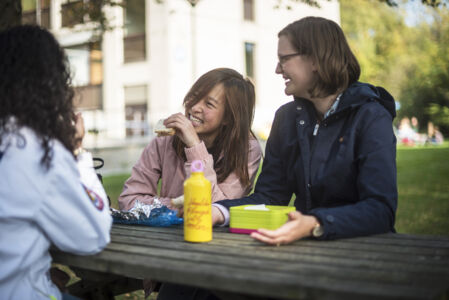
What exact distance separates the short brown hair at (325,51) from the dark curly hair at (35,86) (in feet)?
3.68

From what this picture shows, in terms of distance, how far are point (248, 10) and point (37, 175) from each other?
71.4 feet

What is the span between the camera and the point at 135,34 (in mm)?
20172

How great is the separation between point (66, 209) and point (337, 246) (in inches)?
37.1

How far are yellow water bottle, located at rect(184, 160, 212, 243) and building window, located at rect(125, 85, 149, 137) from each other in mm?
16457

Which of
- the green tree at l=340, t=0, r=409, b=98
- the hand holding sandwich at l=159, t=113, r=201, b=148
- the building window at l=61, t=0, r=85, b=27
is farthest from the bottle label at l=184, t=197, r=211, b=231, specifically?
the green tree at l=340, t=0, r=409, b=98

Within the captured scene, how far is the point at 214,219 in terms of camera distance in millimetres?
2217

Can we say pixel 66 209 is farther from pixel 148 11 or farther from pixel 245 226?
pixel 148 11

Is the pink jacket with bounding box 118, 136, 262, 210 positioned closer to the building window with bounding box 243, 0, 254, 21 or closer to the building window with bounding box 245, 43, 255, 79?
the building window with bounding box 245, 43, 255, 79

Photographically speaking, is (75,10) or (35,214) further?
(75,10)

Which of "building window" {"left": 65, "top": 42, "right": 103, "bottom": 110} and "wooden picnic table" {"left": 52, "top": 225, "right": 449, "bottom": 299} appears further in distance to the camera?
"building window" {"left": 65, "top": 42, "right": 103, "bottom": 110}

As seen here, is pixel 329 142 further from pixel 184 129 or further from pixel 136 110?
pixel 136 110

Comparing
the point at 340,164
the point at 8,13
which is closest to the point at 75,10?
the point at 8,13

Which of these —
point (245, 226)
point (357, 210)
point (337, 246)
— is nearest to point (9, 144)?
point (245, 226)

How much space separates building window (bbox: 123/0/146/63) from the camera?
19906 millimetres
